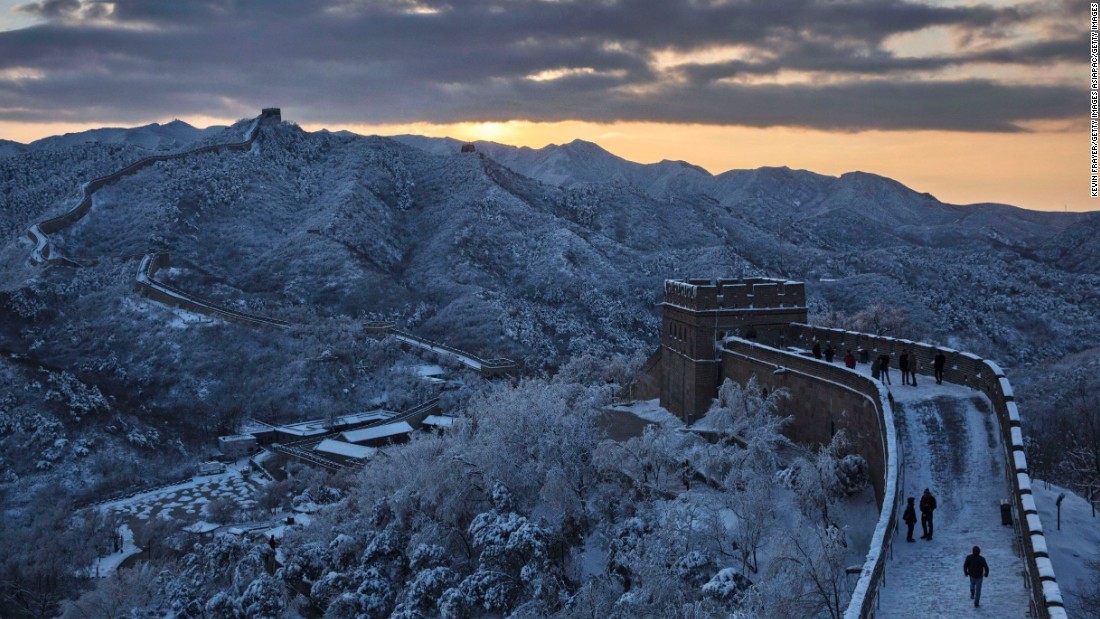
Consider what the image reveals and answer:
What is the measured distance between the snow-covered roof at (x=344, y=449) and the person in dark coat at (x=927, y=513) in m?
38.3

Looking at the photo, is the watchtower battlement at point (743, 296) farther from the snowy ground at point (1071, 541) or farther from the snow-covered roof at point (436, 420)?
the snow-covered roof at point (436, 420)

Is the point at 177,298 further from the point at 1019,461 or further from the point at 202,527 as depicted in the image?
the point at 1019,461

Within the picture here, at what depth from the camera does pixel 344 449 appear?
52.6 meters

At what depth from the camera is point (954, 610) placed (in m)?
13.9

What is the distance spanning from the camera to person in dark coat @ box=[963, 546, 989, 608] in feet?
45.7

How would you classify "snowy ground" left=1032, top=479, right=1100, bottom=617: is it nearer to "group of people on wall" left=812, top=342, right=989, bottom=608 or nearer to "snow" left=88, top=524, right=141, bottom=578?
"group of people on wall" left=812, top=342, right=989, bottom=608

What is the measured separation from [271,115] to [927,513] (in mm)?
130019

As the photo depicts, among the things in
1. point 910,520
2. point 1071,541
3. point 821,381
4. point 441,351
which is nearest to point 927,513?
point 910,520

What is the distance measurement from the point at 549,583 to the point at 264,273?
74102 millimetres

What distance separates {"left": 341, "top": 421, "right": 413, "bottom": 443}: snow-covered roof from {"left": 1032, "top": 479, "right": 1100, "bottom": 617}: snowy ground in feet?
129

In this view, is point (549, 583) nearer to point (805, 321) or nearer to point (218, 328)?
point (805, 321)

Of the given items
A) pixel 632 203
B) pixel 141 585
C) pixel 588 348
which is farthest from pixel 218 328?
pixel 632 203

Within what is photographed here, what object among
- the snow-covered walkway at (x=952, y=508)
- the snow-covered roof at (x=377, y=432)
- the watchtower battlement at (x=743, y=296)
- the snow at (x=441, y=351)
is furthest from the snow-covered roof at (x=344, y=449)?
the snow-covered walkway at (x=952, y=508)

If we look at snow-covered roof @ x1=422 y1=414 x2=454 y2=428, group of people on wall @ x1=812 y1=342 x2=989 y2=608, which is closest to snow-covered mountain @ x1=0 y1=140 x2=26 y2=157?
snow-covered roof @ x1=422 y1=414 x2=454 y2=428
